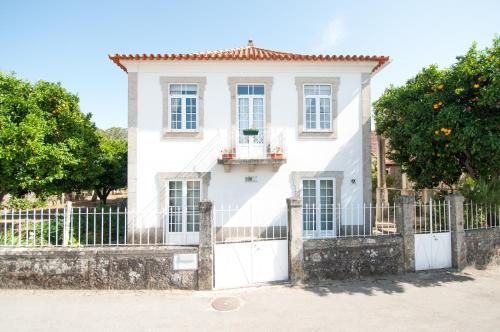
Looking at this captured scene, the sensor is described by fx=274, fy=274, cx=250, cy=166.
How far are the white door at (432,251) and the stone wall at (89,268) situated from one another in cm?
612

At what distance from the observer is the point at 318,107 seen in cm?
1060

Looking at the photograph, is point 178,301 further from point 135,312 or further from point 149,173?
point 149,173

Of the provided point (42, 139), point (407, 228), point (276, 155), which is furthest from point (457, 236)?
point (42, 139)

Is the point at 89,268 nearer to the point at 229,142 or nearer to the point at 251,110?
the point at 229,142

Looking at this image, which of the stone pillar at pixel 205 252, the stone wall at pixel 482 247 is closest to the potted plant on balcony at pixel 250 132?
the stone pillar at pixel 205 252

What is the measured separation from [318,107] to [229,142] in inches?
145

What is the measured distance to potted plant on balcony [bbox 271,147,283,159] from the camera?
998 cm

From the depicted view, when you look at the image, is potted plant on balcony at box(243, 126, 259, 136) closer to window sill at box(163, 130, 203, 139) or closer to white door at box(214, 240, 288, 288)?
window sill at box(163, 130, 203, 139)

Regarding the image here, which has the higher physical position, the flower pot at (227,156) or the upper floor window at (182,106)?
the upper floor window at (182,106)

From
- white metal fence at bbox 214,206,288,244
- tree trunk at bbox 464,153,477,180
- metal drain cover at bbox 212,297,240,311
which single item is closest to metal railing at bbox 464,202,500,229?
tree trunk at bbox 464,153,477,180

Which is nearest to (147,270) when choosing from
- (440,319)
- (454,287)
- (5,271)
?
(5,271)

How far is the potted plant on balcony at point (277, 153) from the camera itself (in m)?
9.98

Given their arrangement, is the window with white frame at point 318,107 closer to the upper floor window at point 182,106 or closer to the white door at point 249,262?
the upper floor window at point 182,106

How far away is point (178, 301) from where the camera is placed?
567 centimetres
